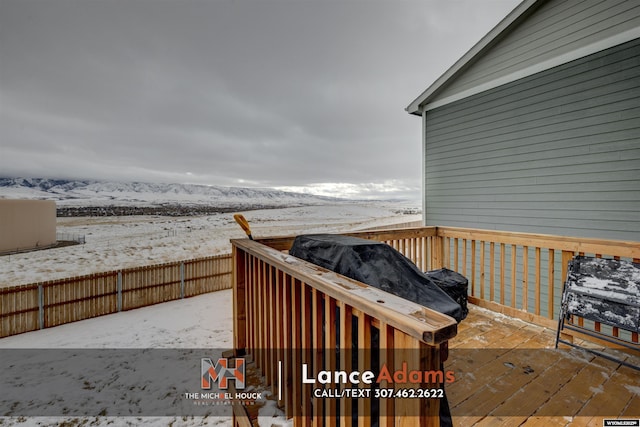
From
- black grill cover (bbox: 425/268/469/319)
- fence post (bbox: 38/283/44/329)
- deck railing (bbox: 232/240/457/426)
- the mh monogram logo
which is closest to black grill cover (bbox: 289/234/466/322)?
deck railing (bbox: 232/240/457/426)

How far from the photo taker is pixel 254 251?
1939 mm

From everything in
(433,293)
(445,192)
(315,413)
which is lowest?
(315,413)

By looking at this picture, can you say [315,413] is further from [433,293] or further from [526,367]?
[526,367]

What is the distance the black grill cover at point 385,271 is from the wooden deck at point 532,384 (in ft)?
2.01

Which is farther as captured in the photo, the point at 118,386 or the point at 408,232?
the point at 408,232

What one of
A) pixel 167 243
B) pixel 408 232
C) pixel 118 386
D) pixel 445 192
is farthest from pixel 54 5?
pixel 167 243

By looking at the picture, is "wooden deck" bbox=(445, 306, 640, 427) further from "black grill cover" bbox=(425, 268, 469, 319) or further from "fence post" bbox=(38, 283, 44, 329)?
"fence post" bbox=(38, 283, 44, 329)

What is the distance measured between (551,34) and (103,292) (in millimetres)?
9055

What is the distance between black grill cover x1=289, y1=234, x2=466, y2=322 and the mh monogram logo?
3.78 ft

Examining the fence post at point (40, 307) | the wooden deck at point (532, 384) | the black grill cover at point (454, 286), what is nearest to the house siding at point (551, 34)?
the black grill cover at point (454, 286)

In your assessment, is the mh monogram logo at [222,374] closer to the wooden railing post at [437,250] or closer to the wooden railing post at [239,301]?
the wooden railing post at [239,301]

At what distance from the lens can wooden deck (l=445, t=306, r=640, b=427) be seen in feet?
5.07

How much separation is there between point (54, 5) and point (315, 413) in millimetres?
7957

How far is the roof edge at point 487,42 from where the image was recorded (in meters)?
4.14
